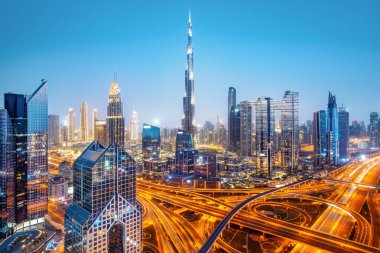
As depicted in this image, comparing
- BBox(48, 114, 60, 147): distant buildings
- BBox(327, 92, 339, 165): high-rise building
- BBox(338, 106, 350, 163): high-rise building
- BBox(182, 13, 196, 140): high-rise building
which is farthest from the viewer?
BBox(48, 114, 60, 147): distant buildings

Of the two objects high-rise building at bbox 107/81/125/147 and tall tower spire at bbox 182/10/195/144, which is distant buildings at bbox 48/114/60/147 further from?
tall tower spire at bbox 182/10/195/144

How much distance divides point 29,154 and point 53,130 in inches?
2891

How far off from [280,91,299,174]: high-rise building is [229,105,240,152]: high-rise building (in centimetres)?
2984

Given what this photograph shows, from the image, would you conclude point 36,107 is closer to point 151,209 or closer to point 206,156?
point 151,209

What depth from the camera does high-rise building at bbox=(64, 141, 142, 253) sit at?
17766 mm

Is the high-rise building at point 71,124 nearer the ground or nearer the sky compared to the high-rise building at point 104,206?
nearer the sky

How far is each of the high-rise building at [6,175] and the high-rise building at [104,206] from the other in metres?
15.7


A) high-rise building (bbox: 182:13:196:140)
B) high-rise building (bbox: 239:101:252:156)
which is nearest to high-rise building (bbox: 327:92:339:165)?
high-rise building (bbox: 239:101:252:156)

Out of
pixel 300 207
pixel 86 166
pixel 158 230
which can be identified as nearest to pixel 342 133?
pixel 300 207

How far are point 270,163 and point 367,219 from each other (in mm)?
26341

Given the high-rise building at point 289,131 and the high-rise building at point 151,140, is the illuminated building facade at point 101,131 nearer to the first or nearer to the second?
the high-rise building at point 151,140

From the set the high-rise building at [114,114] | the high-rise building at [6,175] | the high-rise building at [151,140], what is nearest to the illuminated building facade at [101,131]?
the high-rise building at [114,114]

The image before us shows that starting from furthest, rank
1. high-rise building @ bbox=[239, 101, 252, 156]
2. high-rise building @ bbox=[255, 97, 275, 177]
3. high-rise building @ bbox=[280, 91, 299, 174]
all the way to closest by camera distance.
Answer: high-rise building @ bbox=[239, 101, 252, 156], high-rise building @ bbox=[280, 91, 299, 174], high-rise building @ bbox=[255, 97, 275, 177]

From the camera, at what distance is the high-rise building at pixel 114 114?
237 feet
